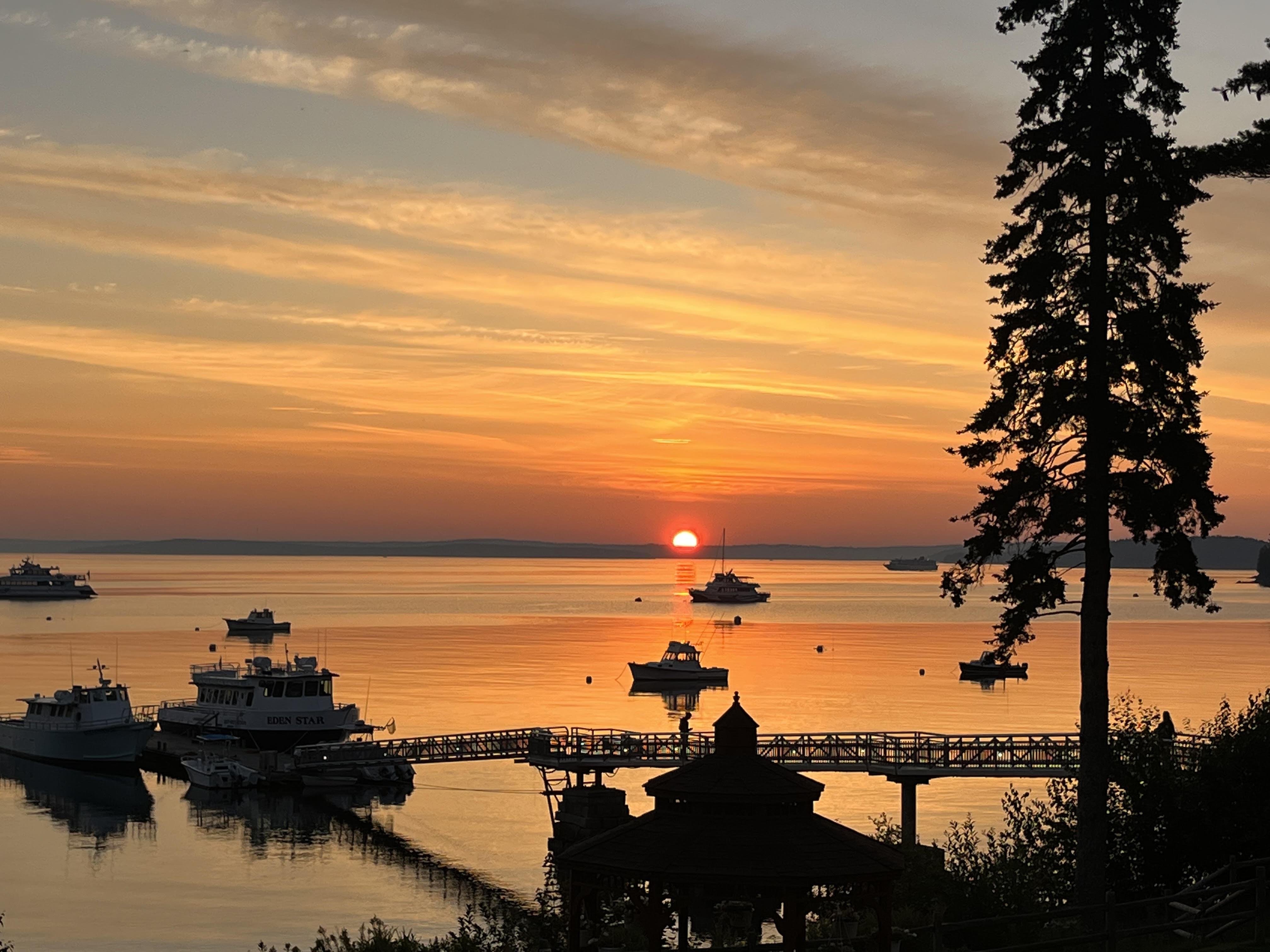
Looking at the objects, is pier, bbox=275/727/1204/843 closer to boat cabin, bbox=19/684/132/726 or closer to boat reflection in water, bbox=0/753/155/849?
boat reflection in water, bbox=0/753/155/849

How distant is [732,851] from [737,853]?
0.07 metres

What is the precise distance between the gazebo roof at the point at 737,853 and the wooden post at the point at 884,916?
39 centimetres

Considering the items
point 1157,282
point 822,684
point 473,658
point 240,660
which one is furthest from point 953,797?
point 240,660

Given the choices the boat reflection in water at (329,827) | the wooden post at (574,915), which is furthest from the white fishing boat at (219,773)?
the wooden post at (574,915)

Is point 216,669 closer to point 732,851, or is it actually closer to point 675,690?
point 675,690

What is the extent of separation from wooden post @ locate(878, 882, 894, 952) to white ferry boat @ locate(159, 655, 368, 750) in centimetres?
6957

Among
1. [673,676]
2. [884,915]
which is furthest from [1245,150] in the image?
[673,676]

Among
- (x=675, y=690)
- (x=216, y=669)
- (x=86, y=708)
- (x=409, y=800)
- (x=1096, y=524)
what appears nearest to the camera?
(x=1096, y=524)

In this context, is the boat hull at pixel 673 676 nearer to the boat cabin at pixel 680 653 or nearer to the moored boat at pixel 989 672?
the boat cabin at pixel 680 653

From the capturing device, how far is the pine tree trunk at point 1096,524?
1233 inches

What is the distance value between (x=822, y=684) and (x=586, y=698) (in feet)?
74.6

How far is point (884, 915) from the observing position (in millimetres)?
19797

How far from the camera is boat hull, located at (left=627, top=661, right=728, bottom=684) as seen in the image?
134 meters

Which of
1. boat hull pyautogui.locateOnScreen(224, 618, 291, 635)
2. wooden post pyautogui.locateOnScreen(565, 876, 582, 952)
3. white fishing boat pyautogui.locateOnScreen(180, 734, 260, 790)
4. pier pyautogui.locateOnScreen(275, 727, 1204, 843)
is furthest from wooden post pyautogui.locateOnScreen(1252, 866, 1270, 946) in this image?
boat hull pyautogui.locateOnScreen(224, 618, 291, 635)
